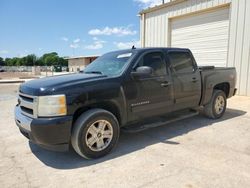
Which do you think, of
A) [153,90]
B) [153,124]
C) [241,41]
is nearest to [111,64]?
[153,90]

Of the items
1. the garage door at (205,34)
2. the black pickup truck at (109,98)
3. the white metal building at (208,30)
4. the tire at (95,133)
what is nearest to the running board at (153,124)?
the black pickup truck at (109,98)

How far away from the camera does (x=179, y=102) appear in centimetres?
509

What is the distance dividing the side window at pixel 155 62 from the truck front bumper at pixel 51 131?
6.01 ft

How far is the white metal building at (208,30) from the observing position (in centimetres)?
907

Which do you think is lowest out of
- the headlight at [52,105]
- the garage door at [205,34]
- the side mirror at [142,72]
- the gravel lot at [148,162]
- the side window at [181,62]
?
the gravel lot at [148,162]

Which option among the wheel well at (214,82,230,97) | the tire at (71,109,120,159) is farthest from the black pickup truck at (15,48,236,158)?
the wheel well at (214,82,230,97)

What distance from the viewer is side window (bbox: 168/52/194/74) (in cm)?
506

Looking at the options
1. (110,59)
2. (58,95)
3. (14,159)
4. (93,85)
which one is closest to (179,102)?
(110,59)

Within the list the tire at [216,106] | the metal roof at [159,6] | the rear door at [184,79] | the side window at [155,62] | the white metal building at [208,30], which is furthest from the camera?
the metal roof at [159,6]

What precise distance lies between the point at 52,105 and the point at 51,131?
0.38 m

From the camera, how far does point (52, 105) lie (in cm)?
340

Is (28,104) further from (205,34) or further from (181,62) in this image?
(205,34)

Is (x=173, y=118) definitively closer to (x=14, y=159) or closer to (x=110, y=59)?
(x=110, y=59)

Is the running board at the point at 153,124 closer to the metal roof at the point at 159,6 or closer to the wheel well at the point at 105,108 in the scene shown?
the wheel well at the point at 105,108
